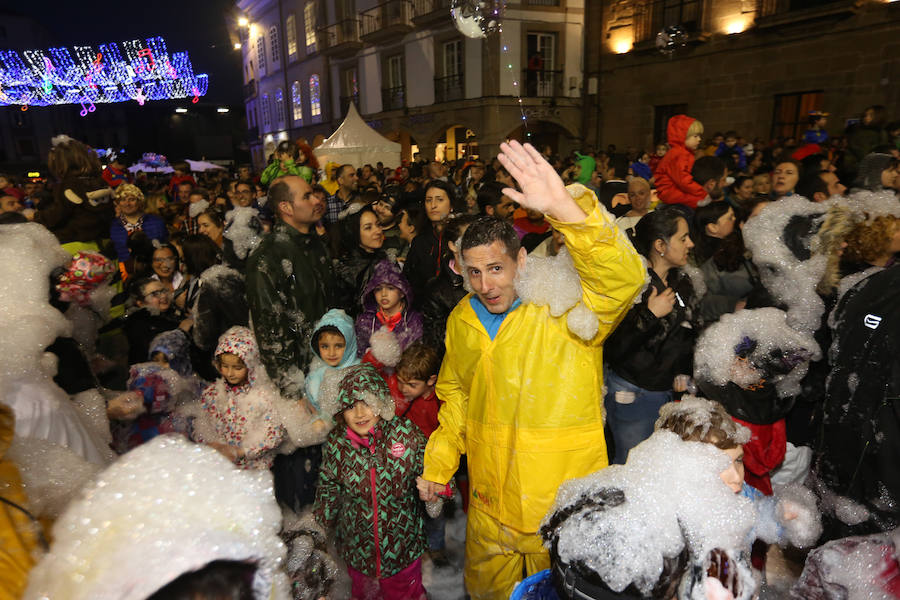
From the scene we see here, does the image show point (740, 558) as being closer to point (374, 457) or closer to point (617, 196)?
point (374, 457)

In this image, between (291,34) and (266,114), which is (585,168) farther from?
(266,114)

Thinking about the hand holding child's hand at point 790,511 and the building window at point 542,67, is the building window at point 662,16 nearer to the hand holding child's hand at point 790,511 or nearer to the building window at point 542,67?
the building window at point 542,67

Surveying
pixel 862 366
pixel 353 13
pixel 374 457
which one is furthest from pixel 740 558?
pixel 353 13

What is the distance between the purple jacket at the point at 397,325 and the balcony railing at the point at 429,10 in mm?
18920

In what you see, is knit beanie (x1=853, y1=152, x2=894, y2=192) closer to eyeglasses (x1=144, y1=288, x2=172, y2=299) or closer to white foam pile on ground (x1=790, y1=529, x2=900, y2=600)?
white foam pile on ground (x1=790, y1=529, x2=900, y2=600)

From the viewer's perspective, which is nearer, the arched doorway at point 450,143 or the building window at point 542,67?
the building window at point 542,67

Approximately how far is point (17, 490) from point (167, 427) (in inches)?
106

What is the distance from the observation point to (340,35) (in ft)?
83.8

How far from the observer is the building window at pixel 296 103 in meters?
31.3

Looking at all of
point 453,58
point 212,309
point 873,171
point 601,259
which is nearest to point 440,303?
point 212,309

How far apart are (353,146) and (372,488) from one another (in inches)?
A: 433

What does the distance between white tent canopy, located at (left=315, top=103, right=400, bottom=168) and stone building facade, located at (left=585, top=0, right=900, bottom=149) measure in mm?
9400

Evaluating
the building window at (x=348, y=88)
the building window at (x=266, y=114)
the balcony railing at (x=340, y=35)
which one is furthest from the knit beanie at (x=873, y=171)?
the building window at (x=266, y=114)

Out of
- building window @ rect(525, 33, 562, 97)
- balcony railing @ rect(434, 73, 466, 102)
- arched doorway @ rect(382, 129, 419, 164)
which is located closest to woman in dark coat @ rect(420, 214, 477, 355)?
building window @ rect(525, 33, 562, 97)
